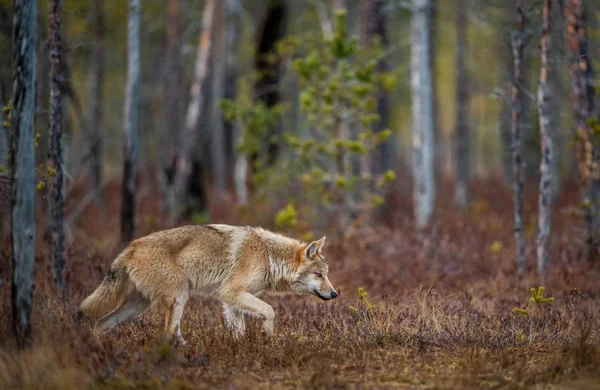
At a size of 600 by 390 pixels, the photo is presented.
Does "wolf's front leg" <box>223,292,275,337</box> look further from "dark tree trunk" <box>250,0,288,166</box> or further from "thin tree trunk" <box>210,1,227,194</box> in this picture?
"dark tree trunk" <box>250,0,288,166</box>

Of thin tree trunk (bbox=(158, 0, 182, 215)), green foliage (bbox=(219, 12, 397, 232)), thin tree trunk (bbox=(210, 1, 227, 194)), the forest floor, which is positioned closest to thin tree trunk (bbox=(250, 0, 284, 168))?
thin tree trunk (bbox=(210, 1, 227, 194))

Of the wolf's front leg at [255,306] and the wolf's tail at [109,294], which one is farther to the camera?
the wolf's front leg at [255,306]

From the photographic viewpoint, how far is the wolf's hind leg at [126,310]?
7141mm

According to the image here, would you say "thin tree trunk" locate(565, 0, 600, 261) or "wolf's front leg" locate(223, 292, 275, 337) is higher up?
"thin tree trunk" locate(565, 0, 600, 261)

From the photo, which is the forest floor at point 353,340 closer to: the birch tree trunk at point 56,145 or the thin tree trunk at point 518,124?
the birch tree trunk at point 56,145

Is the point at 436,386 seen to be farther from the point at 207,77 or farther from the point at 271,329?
the point at 207,77

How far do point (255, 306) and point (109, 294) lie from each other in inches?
60.5

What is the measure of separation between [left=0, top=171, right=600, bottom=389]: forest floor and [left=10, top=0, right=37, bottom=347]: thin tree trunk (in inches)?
13.3

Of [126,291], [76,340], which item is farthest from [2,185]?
[76,340]

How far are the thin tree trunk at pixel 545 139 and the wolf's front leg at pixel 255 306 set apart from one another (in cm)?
516

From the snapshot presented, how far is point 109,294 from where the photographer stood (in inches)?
272

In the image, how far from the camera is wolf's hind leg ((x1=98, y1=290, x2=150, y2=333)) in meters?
7.14

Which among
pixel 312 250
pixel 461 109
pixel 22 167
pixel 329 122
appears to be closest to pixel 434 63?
pixel 461 109

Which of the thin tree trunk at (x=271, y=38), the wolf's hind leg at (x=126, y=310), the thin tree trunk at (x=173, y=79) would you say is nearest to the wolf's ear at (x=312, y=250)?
the wolf's hind leg at (x=126, y=310)
